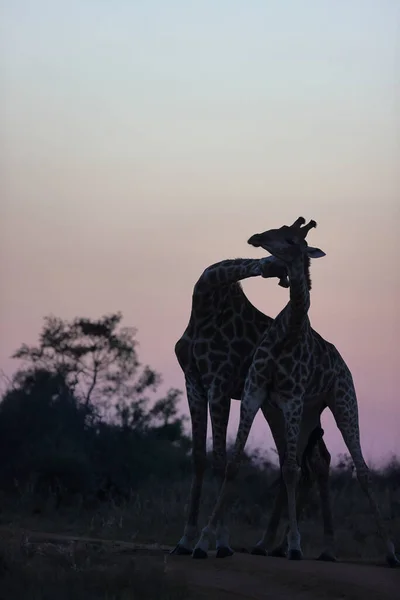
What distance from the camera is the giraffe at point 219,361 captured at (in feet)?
41.7

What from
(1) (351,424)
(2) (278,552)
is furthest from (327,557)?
(1) (351,424)

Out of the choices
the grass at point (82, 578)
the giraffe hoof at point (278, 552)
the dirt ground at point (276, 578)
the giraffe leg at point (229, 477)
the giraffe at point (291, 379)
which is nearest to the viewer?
the grass at point (82, 578)

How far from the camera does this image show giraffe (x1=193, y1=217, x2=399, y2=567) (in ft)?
39.7

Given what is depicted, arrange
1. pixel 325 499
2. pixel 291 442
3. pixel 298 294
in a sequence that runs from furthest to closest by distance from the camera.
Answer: pixel 325 499
pixel 291 442
pixel 298 294

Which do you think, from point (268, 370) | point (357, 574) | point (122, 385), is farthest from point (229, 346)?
point (122, 385)

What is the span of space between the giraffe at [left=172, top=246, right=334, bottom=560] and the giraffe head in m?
0.26

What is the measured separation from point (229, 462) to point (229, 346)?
1.57 metres

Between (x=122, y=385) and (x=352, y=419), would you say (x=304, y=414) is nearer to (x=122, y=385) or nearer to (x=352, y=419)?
(x=352, y=419)

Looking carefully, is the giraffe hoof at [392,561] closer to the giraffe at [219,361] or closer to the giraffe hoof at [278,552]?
the giraffe at [219,361]

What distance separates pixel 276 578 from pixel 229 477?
148cm

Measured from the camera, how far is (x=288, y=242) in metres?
12.3

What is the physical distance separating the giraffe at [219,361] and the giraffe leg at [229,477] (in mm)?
504

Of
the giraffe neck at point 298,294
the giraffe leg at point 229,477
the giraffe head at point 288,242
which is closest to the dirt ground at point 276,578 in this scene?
the giraffe leg at point 229,477

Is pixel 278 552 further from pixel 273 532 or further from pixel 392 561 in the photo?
pixel 392 561
